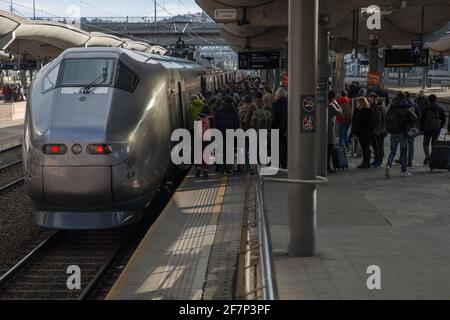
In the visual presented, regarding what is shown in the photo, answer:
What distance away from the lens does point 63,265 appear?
27.3 feet

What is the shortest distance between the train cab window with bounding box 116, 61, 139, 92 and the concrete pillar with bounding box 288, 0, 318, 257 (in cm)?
288

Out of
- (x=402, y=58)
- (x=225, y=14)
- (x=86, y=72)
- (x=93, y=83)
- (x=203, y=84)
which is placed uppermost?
(x=225, y=14)

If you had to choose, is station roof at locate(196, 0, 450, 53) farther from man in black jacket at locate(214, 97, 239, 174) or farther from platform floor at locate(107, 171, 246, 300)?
platform floor at locate(107, 171, 246, 300)

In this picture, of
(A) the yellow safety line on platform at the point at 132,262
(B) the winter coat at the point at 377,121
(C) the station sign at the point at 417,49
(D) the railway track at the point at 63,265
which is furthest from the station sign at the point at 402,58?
(D) the railway track at the point at 63,265

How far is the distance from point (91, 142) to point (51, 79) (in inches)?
64.9

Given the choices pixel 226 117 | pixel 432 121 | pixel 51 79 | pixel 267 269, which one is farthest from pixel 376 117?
pixel 267 269

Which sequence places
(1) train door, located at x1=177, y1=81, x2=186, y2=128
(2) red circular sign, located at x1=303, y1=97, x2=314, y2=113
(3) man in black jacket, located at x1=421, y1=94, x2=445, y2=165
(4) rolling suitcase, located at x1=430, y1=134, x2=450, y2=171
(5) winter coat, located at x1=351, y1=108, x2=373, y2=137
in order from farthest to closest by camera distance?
1. (3) man in black jacket, located at x1=421, y1=94, x2=445, y2=165
2. (5) winter coat, located at x1=351, y1=108, x2=373, y2=137
3. (4) rolling suitcase, located at x1=430, y1=134, x2=450, y2=171
4. (1) train door, located at x1=177, y1=81, x2=186, y2=128
5. (2) red circular sign, located at x1=303, y1=97, x2=314, y2=113

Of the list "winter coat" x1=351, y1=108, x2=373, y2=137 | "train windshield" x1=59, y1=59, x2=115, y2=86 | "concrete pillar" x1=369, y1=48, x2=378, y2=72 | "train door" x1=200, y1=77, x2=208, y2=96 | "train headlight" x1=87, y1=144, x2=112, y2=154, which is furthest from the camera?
"concrete pillar" x1=369, y1=48, x2=378, y2=72

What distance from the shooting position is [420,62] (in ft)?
68.0

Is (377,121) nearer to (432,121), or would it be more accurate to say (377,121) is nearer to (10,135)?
(432,121)

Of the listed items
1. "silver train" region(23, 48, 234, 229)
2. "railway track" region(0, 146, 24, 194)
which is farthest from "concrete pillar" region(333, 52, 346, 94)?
"silver train" region(23, 48, 234, 229)

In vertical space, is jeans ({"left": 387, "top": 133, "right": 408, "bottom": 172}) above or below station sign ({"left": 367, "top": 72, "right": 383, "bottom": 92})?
below

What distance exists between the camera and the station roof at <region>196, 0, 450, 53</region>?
12.8 metres

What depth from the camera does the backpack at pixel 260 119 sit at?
12.3 m
